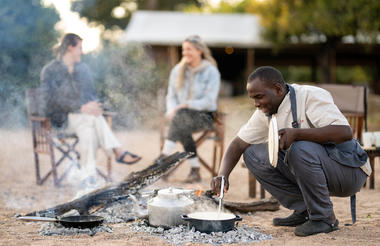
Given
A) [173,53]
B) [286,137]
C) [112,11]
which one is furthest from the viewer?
[112,11]

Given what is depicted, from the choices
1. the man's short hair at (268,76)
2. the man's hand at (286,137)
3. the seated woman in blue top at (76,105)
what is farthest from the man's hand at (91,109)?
the man's hand at (286,137)

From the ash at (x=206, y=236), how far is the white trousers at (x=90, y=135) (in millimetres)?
2005

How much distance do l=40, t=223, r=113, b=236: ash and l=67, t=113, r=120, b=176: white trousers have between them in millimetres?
1755

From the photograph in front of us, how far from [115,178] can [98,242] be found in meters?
2.45

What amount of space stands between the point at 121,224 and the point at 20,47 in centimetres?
802

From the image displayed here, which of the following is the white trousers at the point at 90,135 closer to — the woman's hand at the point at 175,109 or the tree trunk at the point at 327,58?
the woman's hand at the point at 175,109

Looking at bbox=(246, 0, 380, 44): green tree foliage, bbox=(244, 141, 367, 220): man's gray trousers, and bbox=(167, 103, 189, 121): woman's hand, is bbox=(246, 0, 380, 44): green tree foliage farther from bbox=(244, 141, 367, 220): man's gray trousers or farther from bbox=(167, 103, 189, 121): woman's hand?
bbox=(244, 141, 367, 220): man's gray trousers

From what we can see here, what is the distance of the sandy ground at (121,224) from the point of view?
2795 millimetres

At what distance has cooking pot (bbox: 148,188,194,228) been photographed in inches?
118

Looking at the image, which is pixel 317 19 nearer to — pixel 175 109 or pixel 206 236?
pixel 175 109

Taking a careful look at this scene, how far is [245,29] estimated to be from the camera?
54.7ft

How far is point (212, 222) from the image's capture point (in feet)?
9.21

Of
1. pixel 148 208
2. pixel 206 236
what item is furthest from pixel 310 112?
pixel 148 208

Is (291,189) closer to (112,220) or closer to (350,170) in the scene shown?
(350,170)
